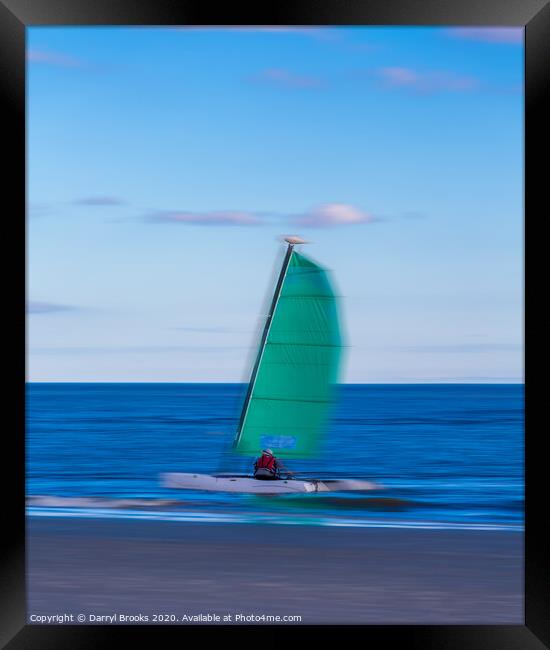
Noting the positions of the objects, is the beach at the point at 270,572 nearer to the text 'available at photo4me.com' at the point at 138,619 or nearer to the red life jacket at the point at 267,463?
the text 'available at photo4me.com' at the point at 138,619

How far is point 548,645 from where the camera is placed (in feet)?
17.4

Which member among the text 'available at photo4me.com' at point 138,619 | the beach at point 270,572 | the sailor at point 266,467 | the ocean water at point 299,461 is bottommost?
the ocean water at point 299,461

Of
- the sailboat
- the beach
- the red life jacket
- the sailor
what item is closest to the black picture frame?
the beach

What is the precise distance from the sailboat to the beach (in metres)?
1.40

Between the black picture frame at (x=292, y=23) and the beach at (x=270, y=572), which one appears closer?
the black picture frame at (x=292, y=23)

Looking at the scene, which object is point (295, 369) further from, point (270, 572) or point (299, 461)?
point (299, 461)

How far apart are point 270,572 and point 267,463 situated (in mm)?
5641

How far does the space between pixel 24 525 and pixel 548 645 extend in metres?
2.80

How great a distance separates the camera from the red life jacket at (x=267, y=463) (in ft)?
54.2

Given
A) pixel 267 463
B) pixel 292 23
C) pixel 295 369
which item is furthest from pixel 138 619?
pixel 267 463

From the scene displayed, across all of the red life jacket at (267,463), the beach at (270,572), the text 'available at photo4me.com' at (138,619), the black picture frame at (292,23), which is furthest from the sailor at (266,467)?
the black picture frame at (292,23)

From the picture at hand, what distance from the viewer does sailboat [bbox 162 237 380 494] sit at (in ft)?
50.8

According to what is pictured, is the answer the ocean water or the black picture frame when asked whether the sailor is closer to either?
the ocean water

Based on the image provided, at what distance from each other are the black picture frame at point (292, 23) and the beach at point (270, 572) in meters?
0.14
